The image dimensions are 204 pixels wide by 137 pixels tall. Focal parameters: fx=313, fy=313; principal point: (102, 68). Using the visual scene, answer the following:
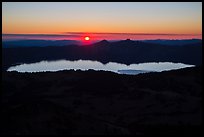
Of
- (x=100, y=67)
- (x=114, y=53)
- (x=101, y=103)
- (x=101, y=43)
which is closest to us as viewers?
(x=101, y=103)

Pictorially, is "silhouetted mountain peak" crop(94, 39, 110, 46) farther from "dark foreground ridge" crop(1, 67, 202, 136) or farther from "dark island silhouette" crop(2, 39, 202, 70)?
"dark foreground ridge" crop(1, 67, 202, 136)

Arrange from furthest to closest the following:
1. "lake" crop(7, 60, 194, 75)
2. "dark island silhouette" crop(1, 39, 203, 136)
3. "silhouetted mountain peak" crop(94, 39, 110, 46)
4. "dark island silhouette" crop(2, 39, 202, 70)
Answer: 1. "silhouetted mountain peak" crop(94, 39, 110, 46)
2. "dark island silhouette" crop(2, 39, 202, 70)
3. "lake" crop(7, 60, 194, 75)
4. "dark island silhouette" crop(1, 39, 203, 136)

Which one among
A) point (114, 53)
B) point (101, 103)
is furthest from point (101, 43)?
point (101, 103)

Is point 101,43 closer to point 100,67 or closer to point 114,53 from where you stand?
point 114,53

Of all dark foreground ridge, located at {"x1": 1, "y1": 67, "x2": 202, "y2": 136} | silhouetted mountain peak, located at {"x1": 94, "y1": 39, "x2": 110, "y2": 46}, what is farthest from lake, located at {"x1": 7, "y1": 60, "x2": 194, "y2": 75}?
silhouetted mountain peak, located at {"x1": 94, "y1": 39, "x2": 110, "y2": 46}

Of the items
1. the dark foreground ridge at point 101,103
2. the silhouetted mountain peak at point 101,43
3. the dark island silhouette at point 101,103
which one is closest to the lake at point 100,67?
the dark foreground ridge at point 101,103

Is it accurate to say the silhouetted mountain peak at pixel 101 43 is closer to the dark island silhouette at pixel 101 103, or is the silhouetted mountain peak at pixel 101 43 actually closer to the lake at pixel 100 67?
the lake at pixel 100 67

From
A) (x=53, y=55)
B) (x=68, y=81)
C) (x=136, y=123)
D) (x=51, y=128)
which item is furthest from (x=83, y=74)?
(x=53, y=55)

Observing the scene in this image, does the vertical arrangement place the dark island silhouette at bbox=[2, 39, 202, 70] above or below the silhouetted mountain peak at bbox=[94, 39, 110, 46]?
below

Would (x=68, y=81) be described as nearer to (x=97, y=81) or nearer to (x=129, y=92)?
(x=97, y=81)
